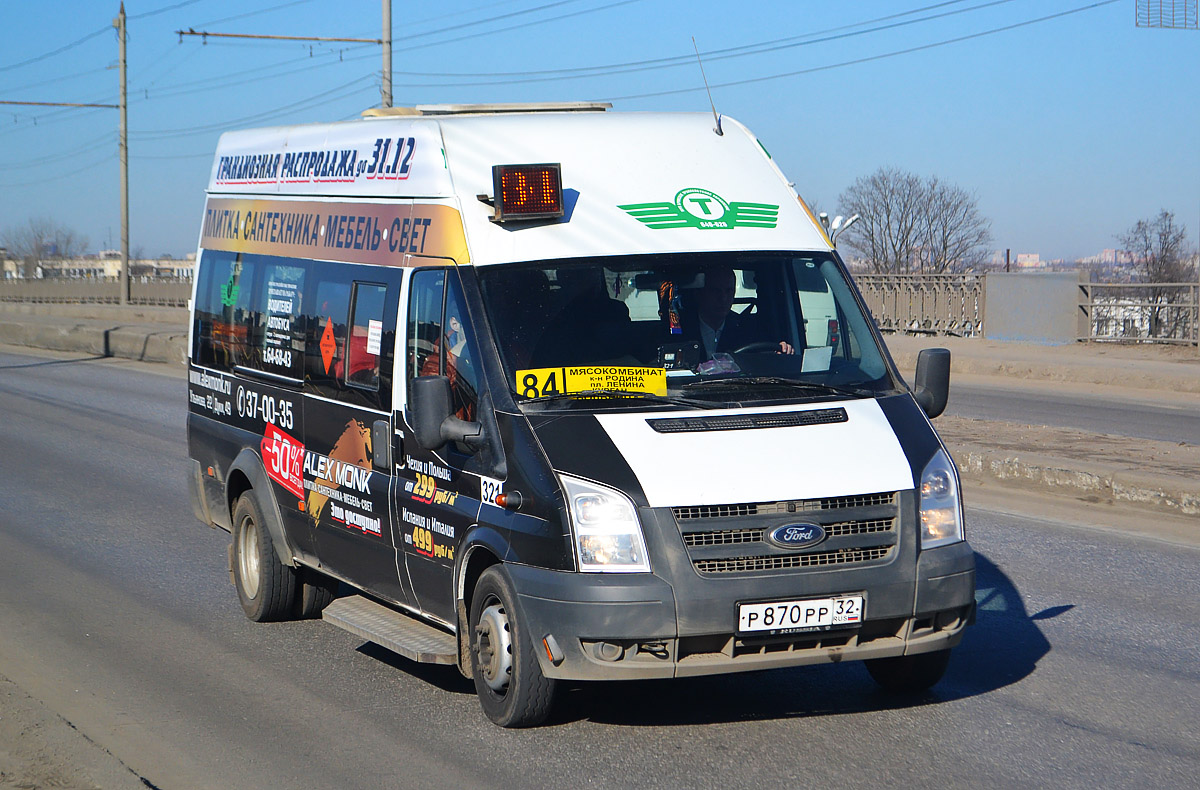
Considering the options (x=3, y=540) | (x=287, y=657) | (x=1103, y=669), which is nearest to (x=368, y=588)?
(x=287, y=657)

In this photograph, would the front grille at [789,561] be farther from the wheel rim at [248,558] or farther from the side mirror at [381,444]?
the wheel rim at [248,558]

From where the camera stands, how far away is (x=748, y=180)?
6.00m

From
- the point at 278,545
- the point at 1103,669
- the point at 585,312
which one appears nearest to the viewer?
the point at 585,312

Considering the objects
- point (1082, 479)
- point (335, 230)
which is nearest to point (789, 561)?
point (335, 230)

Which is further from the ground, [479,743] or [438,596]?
[438,596]

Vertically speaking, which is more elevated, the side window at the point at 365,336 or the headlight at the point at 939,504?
the side window at the point at 365,336

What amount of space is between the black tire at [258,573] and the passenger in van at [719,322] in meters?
2.89

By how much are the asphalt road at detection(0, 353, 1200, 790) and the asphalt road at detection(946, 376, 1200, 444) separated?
7960 millimetres

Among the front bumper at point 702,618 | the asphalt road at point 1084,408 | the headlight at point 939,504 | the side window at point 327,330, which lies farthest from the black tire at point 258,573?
the asphalt road at point 1084,408

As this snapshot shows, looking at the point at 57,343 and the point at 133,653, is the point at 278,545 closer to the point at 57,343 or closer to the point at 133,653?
the point at 133,653

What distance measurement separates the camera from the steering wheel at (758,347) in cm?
566

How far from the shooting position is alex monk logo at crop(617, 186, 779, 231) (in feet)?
18.8

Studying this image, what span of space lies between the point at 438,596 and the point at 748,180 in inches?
90.9

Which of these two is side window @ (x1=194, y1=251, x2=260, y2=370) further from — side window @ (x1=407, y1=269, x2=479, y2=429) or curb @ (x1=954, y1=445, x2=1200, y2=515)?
curb @ (x1=954, y1=445, x2=1200, y2=515)
